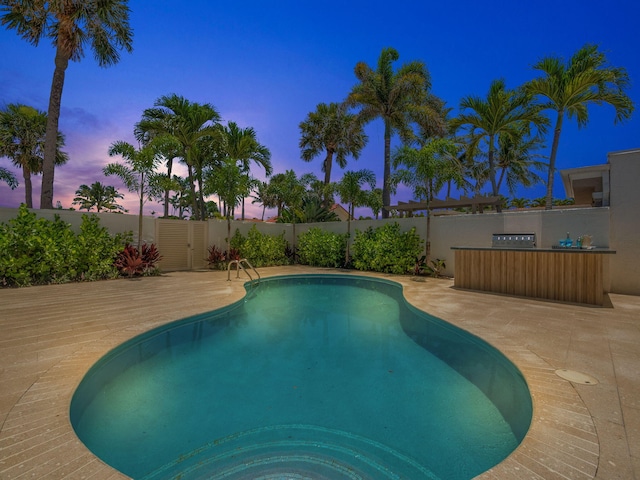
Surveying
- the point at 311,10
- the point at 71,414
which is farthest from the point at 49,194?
the point at 311,10

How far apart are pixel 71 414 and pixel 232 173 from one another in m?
10.2

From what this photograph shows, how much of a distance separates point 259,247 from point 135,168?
537 centimetres

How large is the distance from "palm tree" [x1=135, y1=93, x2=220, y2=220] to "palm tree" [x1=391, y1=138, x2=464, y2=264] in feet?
26.9

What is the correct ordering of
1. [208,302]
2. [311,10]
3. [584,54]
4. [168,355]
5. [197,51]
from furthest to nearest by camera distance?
[311,10]
[197,51]
[584,54]
[208,302]
[168,355]

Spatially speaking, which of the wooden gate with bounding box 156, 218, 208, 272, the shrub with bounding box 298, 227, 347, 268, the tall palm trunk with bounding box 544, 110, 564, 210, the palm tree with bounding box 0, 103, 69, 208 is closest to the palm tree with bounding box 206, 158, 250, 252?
the wooden gate with bounding box 156, 218, 208, 272

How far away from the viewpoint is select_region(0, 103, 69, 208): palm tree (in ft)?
60.5

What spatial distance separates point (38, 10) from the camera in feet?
34.3

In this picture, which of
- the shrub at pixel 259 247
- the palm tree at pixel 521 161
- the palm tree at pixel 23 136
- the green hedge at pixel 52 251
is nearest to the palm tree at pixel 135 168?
the green hedge at pixel 52 251

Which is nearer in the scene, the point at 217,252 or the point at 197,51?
the point at 197,51

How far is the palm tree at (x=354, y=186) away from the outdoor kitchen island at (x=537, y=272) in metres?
5.48

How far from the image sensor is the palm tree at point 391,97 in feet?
46.7

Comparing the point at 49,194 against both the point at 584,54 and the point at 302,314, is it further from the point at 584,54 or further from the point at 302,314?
the point at 584,54

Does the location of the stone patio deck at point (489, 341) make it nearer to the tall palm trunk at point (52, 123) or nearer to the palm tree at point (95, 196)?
the tall palm trunk at point (52, 123)

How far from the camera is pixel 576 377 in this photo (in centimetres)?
277
